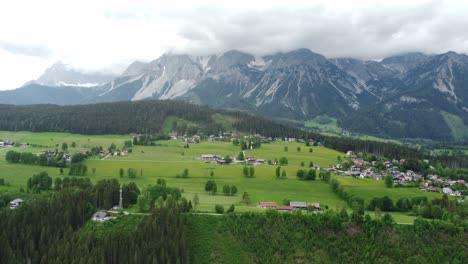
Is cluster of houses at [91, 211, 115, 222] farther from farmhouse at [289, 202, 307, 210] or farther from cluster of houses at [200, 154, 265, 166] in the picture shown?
cluster of houses at [200, 154, 265, 166]

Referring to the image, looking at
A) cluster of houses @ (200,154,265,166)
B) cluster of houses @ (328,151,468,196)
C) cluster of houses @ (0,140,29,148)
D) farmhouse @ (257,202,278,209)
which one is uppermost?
cluster of houses @ (0,140,29,148)

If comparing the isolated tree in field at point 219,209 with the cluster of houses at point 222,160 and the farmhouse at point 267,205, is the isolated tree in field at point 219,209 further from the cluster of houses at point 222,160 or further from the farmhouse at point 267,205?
the cluster of houses at point 222,160

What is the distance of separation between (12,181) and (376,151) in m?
154

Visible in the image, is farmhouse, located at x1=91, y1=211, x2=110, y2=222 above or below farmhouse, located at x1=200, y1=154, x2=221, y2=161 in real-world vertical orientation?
below

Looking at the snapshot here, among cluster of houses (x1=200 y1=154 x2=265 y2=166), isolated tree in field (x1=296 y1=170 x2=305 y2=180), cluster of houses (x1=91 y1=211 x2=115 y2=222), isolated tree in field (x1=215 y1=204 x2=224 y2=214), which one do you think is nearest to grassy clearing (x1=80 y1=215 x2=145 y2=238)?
cluster of houses (x1=91 y1=211 x2=115 y2=222)

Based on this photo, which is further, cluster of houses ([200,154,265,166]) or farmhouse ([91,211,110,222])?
cluster of houses ([200,154,265,166])

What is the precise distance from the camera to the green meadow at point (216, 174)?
97.6m

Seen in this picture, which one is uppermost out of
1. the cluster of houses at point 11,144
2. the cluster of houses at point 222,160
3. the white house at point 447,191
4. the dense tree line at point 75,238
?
the cluster of houses at point 11,144

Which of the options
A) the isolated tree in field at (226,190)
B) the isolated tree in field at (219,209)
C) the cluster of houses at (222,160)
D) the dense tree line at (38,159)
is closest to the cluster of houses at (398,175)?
the cluster of houses at (222,160)

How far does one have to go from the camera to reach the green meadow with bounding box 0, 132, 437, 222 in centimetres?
9756

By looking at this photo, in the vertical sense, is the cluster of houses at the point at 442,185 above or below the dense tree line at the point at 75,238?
above

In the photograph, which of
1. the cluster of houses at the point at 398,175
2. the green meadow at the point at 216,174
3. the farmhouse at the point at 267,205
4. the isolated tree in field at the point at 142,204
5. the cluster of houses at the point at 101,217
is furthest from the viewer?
the cluster of houses at the point at 398,175

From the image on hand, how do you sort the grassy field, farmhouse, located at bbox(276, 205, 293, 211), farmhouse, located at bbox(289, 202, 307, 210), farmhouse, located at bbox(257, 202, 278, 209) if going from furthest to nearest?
the grassy field
farmhouse, located at bbox(289, 202, 307, 210)
farmhouse, located at bbox(257, 202, 278, 209)
farmhouse, located at bbox(276, 205, 293, 211)

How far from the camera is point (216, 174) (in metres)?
121
